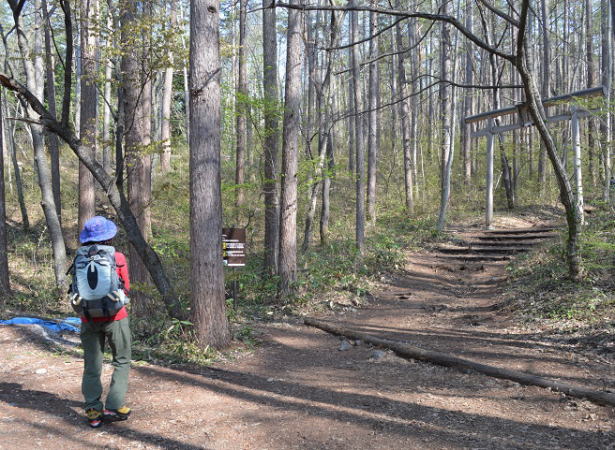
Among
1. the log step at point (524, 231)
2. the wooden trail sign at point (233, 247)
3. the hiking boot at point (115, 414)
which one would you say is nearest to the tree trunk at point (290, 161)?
the wooden trail sign at point (233, 247)

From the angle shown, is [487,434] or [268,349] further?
[268,349]

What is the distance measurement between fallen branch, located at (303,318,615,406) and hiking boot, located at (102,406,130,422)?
317 cm

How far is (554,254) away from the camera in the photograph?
949 centimetres

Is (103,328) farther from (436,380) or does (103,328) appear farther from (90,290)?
(436,380)

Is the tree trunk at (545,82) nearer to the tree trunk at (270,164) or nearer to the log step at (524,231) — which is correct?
the log step at (524,231)

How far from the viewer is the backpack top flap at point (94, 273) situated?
143 inches

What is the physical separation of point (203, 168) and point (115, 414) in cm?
300

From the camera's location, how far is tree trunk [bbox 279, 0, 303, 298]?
29.2ft

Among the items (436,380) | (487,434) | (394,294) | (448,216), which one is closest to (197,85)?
(436,380)

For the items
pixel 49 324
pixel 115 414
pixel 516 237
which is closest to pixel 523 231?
pixel 516 237

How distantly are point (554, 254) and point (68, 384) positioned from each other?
9.01 m

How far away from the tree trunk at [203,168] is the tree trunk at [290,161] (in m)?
3.24

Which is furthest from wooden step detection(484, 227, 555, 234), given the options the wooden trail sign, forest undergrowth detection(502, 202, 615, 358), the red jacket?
the red jacket

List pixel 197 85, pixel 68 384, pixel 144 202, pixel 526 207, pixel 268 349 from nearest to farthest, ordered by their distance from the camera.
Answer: pixel 68 384, pixel 197 85, pixel 268 349, pixel 144 202, pixel 526 207
